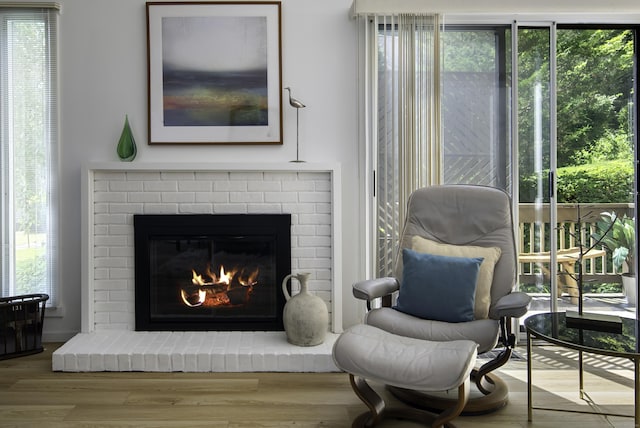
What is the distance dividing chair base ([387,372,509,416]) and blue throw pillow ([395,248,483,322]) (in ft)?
1.20

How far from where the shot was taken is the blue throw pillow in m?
2.42

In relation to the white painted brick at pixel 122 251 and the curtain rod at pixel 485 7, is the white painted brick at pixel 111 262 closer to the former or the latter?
the white painted brick at pixel 122 251

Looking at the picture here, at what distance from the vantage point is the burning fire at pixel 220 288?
3.38 meters

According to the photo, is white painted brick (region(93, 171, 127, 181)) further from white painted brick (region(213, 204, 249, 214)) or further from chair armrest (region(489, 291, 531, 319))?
chair armrest (region(489, 291, 531, 319))

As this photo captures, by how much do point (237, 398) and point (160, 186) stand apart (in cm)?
148

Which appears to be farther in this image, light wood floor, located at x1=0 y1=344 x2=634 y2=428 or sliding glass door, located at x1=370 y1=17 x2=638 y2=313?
sliding glass door, located at x1=370 y1=17 x2=638 y2=313

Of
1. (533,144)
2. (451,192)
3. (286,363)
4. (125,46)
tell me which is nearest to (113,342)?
(286,363)

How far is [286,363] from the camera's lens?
2.91 m

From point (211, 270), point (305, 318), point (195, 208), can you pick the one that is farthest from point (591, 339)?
point (195, 208)

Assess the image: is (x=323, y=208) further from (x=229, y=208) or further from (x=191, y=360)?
(x=191, y=360)

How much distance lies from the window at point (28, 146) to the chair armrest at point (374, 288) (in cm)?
214

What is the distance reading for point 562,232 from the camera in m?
3.51

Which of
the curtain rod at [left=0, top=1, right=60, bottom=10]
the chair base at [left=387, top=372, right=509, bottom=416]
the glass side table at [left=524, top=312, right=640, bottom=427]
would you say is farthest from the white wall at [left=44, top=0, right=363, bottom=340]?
the glass side table at [left=524, top=312, right=640, bottom=427]

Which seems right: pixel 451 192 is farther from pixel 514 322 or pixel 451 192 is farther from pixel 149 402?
pixel 149 402
